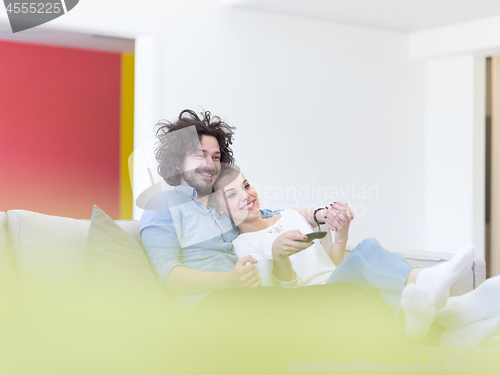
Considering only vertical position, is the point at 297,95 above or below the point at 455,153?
above

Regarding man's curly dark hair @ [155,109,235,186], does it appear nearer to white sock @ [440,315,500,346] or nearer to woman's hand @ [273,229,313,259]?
woman's hand @ [273,229,313,259]

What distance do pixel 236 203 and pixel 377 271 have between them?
615mm

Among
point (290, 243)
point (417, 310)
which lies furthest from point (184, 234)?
point (417, 310)

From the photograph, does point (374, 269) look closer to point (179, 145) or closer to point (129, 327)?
point (129, 327)

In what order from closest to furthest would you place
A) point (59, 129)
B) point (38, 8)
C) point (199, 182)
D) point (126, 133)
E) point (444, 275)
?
point (444, 275) → point (199, 182) → point (38, 8) → point (59, 129) → point (126, 133)

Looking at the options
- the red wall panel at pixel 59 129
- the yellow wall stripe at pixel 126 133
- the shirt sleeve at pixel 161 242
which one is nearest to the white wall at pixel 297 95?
the yellow wall stripe at pixel 126 133

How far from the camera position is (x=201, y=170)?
2.06 m

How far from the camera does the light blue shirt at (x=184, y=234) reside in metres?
1.84

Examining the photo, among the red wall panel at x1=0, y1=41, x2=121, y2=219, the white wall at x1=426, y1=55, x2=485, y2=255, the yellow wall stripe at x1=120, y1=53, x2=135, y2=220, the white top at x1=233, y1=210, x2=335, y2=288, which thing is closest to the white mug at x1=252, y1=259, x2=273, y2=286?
the white top at x1=233, y1=210, x2=335, y2=288

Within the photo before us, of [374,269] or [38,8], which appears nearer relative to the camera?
[374,269]

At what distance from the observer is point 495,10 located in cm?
419

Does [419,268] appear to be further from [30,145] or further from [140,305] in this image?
[30,145]

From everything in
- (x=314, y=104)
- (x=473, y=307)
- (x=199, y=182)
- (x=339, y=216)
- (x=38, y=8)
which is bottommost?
(x=473, y=307)

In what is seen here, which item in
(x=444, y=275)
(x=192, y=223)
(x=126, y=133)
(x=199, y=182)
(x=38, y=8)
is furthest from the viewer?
(x=126, y=133)
